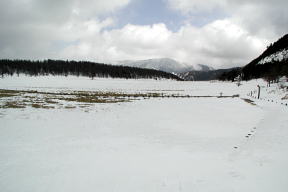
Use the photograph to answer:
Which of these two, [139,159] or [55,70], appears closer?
[139,159]

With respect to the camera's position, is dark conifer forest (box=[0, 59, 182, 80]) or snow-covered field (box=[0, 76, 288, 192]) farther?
dark conifer forest (box=[0, 59, 182, 80])

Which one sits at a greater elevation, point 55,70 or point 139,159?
point 55,70

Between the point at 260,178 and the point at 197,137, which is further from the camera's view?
the point at 197,137

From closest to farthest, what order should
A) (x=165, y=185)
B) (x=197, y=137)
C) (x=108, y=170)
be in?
(x=165, y=185) → (x=108, y=170) → (x=197, y=137)

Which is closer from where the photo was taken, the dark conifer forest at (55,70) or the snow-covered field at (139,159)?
the snow-covered field at (139,159)

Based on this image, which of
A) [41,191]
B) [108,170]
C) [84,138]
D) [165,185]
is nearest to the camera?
[41,191]

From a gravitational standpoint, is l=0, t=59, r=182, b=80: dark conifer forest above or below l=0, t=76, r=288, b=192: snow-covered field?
above

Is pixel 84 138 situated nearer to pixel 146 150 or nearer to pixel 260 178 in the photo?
pixel 146 150

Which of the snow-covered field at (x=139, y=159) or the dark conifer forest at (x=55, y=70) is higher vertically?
the dark conifer forest at (x=55, y=70)

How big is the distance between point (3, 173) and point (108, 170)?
349 centimetres

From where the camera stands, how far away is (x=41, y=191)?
16.7ft

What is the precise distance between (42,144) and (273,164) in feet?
34.2

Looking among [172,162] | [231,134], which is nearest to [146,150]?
[172,162]

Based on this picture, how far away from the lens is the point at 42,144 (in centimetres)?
871
